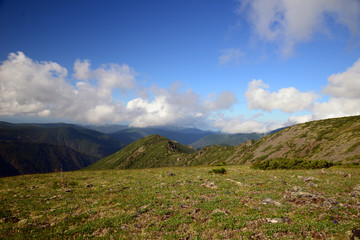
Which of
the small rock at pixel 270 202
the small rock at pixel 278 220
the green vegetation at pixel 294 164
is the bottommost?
the green vegetation at pixel 294 164

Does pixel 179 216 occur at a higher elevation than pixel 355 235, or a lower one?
lower

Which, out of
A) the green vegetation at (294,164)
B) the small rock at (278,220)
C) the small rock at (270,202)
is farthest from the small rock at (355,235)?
the green vegetation at (294,164)

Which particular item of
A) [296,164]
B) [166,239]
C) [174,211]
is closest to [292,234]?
[166,239]

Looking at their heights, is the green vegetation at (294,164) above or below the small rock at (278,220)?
below

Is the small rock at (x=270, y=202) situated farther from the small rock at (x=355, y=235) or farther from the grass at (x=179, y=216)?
the small rock at (x=355, y=235)

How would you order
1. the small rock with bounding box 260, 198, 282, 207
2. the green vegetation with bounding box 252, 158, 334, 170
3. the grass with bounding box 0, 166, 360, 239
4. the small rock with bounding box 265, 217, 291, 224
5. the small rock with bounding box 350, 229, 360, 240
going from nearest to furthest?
the small rock with bounding box 350, 229, 360, 240
the grass with bounding box 0, 166, 360, 239
the small rock with bounding box 265, 217, 291, 224
the small rock with bounding box 260, 198, 282, 207
the green vegetation with bounding box 252, 158, 334, 170

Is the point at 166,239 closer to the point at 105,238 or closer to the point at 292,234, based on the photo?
the point at 105,238

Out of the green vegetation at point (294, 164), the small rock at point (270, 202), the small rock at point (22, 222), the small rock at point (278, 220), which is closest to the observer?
the small rock at point (278, 220)

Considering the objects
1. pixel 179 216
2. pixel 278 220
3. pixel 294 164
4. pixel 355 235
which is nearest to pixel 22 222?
pixel 179 216

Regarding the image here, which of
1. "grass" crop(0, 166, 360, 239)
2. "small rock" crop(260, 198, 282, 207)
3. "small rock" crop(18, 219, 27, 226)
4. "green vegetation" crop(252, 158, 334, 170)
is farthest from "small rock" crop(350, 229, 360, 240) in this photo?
"green vegetation" crop(252, 158, 334, 170)

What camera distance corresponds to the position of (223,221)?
31.6ft

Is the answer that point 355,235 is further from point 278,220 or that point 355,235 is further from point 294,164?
point 294,164

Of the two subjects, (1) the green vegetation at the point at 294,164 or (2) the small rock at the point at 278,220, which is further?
(1) the green vegetation at the point at 294,164

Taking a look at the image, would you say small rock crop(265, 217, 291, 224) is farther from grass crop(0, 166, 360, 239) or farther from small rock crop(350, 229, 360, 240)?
small rock crop(350, 229, 360, 240)
